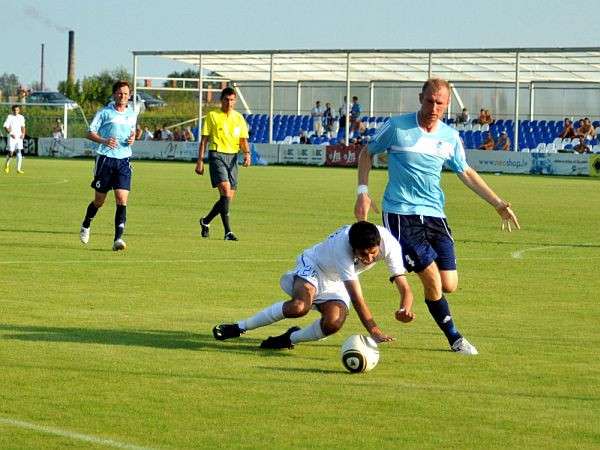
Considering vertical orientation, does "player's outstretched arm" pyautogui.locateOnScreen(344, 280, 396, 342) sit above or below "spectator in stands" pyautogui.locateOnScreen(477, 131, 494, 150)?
below

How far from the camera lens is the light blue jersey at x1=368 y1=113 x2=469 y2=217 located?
912cm

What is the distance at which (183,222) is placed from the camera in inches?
824

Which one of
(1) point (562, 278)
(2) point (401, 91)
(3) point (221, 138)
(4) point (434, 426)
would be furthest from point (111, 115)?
(2) point (401, 91)

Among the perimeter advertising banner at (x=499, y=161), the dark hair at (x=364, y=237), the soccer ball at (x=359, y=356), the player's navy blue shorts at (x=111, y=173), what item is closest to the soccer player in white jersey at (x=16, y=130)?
the perimeter advertising banner at (x=499, y=161)

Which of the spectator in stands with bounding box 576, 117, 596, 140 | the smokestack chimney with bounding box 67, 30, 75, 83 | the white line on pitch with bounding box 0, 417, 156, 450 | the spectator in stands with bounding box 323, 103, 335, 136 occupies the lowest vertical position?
the white line on pitch with bounding box 0, 417, 156, 450

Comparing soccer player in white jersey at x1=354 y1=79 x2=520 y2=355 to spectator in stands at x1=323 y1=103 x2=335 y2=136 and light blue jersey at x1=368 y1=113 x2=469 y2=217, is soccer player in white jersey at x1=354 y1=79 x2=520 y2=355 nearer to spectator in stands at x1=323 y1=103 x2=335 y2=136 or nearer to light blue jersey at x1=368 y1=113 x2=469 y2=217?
light blue jersey at x1=368 y1=113 x2=469 y2=217

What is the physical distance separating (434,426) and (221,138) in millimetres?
11937

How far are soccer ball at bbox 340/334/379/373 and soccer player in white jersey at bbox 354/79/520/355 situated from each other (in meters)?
1.07

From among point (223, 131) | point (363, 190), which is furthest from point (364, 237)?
point (223, 131)

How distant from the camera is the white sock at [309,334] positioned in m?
8.86

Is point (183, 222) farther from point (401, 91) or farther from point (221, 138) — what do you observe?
point (401, 91)

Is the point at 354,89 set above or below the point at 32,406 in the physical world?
above

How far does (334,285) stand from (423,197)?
3.21ft

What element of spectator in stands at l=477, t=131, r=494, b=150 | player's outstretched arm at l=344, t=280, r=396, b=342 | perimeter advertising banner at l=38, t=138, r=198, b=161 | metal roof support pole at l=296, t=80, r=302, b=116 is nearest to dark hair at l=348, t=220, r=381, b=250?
player's outstretched arm at l=344, t=280, r=396, b=342
